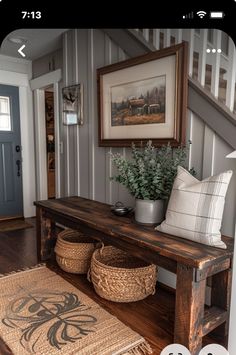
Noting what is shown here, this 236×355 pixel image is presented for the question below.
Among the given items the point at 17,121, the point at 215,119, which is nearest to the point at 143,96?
the point at 215,119

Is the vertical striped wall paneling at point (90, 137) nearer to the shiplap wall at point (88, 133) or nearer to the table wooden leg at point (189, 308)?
the shiplap wall at point (88, 133)

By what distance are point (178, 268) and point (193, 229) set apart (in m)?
0.22

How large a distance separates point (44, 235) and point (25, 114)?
208cm

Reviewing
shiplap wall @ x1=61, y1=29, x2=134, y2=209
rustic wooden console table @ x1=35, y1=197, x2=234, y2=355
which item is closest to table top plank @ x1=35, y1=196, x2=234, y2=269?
rustic wooden console table @ x1=35, y1=197, x2=234, y2=355

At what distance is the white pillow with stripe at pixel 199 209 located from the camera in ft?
4.34

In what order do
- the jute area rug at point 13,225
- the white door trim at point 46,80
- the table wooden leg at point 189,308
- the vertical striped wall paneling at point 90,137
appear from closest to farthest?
1. the table wooden leg at point 189,308
2. the vertical striped wall paneling at point 90,137
3. the white door trim at point 46,80
4. the jute area rug at point 13,225

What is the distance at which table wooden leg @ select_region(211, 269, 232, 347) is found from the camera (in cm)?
142

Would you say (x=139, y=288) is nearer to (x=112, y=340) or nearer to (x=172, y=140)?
(x=112, y=340)

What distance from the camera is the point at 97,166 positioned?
8.43 ft

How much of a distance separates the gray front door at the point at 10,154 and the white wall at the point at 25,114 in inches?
2.5

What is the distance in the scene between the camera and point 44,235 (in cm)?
241
